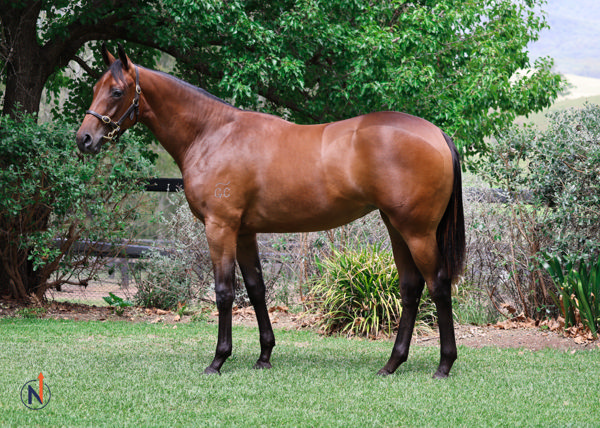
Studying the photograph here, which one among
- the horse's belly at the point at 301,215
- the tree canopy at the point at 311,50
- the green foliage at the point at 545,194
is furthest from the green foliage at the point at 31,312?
the green foliage at the point at 545,194

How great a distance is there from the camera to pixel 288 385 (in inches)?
187

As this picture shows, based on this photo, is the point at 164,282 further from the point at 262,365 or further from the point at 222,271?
the point at 222,271

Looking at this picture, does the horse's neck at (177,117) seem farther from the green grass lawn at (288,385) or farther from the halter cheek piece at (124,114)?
the green grass lawn at (288,385)

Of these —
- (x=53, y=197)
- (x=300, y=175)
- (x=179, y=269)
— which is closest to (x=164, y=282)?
(x=179, y=269)

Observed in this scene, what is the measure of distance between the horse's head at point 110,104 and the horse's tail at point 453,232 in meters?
2.55

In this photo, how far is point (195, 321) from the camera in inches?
324

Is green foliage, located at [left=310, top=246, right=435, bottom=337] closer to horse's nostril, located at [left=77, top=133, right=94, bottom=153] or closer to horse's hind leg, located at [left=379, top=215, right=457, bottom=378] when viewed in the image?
horse's hind leg, located at [left=379, top=215, right=457, bottom=378]

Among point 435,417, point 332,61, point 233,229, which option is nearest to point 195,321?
point 233,229

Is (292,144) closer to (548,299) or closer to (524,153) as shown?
(524,153)

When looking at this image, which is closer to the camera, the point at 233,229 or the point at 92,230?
the point at 233,229

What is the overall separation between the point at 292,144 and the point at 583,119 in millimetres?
3861

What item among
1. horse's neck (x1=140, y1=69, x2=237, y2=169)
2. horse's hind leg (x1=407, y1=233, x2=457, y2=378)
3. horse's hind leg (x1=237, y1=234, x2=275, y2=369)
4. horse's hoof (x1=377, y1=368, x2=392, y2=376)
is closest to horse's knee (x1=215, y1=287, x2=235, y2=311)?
horse's hind leg (x1=237, y1=234, x2=275, y2=369)

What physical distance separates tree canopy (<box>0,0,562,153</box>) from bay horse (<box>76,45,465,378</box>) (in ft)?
8.41

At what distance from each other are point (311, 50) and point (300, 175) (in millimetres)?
3632
